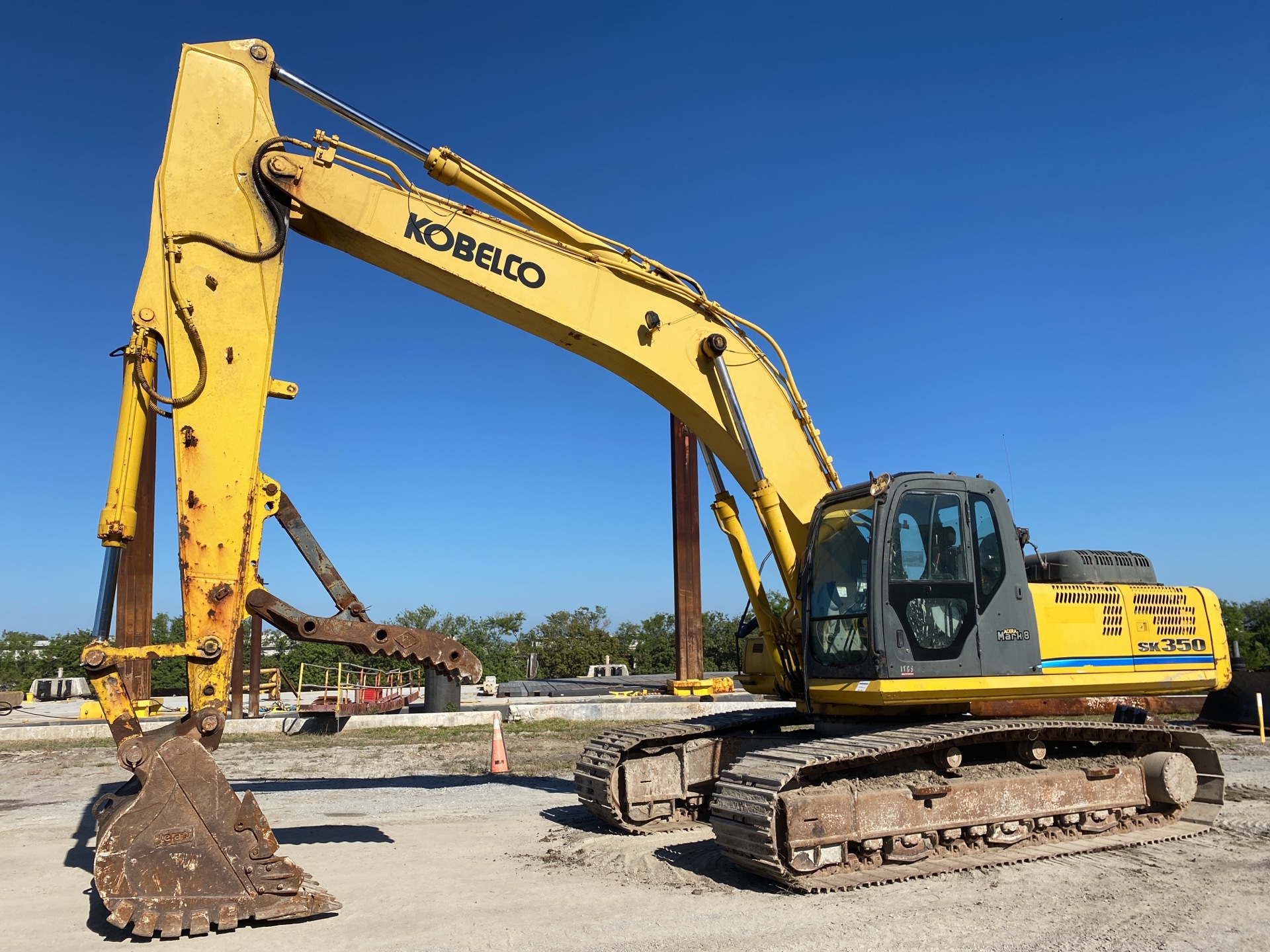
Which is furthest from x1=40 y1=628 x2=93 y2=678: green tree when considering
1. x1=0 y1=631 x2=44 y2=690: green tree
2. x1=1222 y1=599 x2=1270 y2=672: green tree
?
x1=1222 y1=599 x2=1270 y2=672: green tree

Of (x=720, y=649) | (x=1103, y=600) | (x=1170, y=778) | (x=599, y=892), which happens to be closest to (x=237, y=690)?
(x=599, y=892)

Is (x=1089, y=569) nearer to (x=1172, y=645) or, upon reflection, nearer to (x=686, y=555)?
(x=1172, y=645)

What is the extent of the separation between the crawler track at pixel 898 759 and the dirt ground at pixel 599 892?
151 millimetres

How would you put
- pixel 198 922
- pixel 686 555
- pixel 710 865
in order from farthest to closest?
pixel 686 555 → pixel 710 865 → pixel 198 922

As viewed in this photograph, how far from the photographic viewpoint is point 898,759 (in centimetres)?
695

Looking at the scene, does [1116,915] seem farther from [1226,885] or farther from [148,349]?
[148,349]

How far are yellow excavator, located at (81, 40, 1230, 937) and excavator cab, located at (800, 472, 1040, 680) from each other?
22 millimetres

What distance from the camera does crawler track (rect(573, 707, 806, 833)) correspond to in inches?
314

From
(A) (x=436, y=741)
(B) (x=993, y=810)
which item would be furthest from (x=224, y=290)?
(A) (x=436, y=741)

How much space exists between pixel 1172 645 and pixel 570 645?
141ft

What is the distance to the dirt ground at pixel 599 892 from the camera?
5156 mm

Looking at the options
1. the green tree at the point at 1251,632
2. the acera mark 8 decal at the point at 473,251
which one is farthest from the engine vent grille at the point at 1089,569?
the green tree at the point at 1251,632

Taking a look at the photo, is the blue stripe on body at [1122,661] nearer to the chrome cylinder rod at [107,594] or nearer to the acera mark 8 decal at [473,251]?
the acera mark 8 decal at [473,251]

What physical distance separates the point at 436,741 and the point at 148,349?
405 inches
